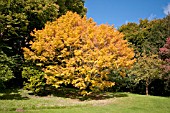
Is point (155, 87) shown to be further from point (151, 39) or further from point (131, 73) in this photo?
point (151, 39)

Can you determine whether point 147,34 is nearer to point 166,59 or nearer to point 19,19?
point 166,59

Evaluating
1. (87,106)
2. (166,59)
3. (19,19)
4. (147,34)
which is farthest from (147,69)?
(19,19)

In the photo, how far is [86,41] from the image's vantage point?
2597 centimetres

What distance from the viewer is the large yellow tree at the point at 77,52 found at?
25141 mm

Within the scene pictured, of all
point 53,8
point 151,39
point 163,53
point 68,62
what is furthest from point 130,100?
point 151,39

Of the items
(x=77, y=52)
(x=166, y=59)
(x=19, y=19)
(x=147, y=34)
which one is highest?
(x=147, y=34)

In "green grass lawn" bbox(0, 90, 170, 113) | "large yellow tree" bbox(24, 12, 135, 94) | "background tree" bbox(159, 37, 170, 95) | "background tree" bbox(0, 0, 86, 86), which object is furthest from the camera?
"background tree" bbox(159, 37, 170, 95)

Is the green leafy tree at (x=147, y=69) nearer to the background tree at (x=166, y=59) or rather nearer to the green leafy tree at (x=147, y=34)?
the background tree at (x=166, y=59)

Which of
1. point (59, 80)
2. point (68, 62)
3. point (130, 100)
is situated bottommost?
point (130, 100)

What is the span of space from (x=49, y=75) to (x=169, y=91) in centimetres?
2021

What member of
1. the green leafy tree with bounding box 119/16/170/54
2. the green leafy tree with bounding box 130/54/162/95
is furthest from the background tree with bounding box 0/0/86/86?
the green leafy tree with bounding box 119/16/170/54

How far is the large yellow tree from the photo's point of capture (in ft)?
82.5

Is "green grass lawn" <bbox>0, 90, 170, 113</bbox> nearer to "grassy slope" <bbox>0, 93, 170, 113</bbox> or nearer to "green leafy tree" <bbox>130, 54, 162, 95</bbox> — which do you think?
"grassy slope" <bbox>0, 93, 170, 113</bbox>

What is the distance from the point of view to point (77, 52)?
25125mm
